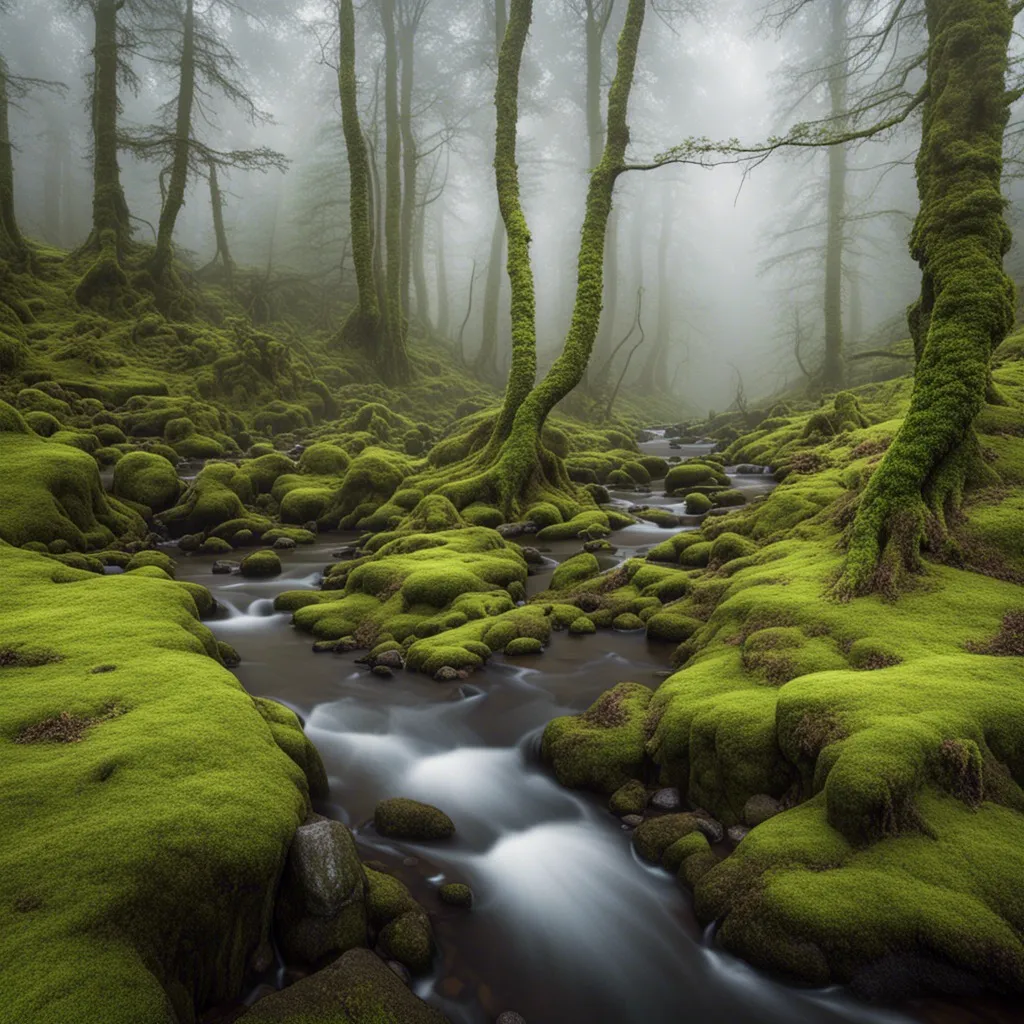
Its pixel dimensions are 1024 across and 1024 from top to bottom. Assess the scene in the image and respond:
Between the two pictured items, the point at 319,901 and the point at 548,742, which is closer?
the point at 319,901

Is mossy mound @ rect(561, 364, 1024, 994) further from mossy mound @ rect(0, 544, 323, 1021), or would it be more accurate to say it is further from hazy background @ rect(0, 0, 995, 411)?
hazy background @ rect(0, 0, 995, 411)

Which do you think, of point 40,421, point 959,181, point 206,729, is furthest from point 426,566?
point 40,421

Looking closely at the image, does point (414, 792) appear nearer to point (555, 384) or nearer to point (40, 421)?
point (555, 384)

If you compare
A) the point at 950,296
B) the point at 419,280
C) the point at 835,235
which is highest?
the point at 835,235

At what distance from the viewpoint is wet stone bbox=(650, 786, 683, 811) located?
15.1 feet

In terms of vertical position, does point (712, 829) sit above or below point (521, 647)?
below

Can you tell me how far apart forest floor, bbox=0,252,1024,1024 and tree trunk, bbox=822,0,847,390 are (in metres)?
16.3

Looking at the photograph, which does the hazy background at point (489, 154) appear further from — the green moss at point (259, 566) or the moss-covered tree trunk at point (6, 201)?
the green moss at point (259, 566)

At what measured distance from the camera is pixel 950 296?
22.1ft

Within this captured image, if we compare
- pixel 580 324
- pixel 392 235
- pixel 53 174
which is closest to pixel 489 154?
pixel 392 235

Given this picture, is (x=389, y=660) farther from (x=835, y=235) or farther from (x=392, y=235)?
(x=835, y=235)

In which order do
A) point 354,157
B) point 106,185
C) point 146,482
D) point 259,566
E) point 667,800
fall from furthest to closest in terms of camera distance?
1. point 354,157
2. point 106,185
3. point 146,482
4. point 259,566
5. point 667,800

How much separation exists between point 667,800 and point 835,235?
27811 mm

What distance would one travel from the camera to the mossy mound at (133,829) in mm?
2432
